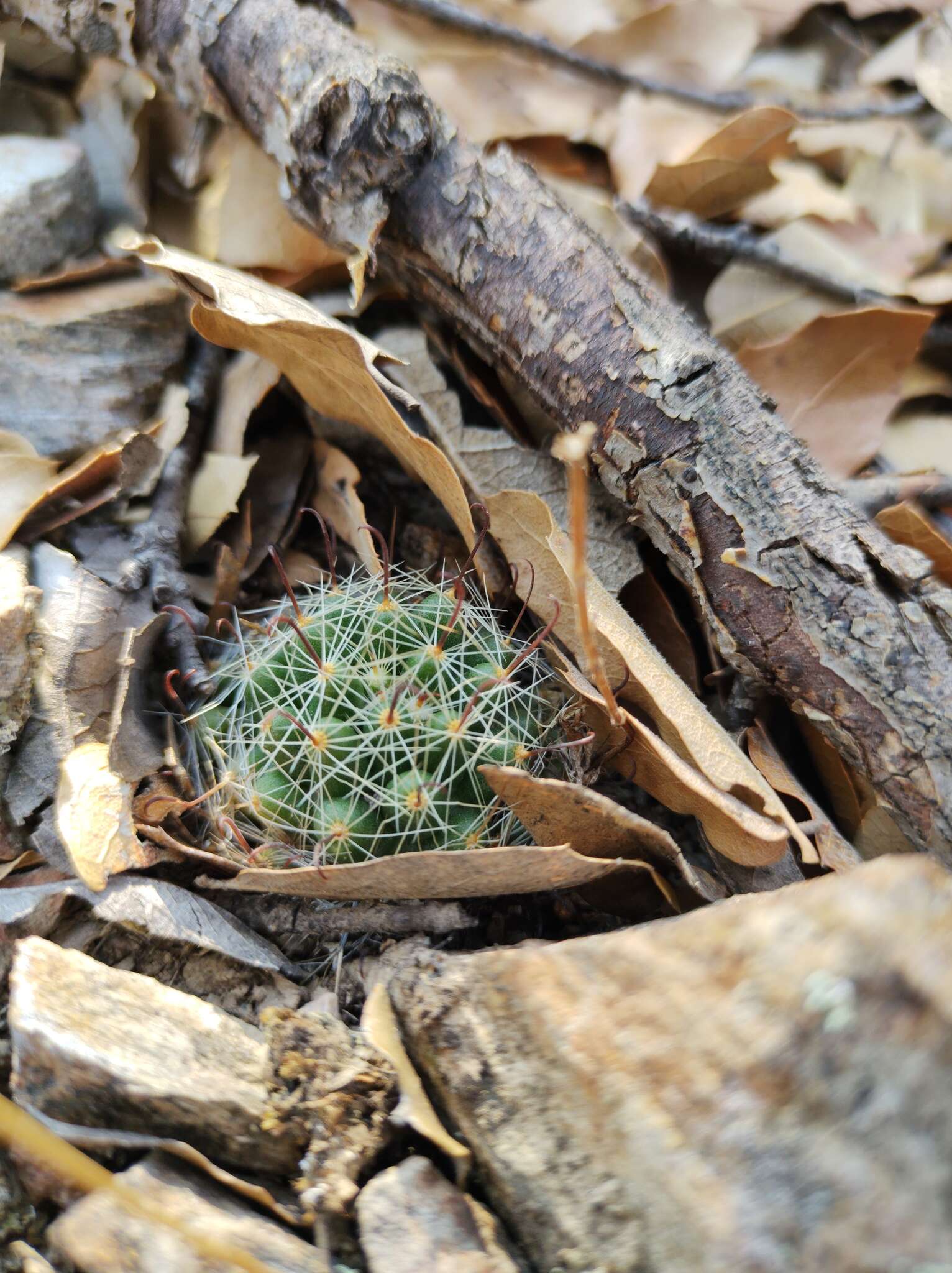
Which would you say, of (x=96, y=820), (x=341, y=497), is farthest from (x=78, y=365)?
(x=96, y=820)

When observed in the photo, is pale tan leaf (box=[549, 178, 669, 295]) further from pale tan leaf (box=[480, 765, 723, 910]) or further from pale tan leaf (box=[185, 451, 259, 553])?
pale tan leaf (box=[480, 765, 723, 910])

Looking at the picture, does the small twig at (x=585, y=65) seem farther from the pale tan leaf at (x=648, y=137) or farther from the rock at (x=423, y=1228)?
the rock at (x=423, y=1228)

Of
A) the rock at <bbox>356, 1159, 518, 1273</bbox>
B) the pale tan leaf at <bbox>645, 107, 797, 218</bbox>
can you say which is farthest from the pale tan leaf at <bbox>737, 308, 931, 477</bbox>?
the rock at <bbox>356, 1159, 518, 1273</bbox>

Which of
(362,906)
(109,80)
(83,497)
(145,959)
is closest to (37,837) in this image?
(145,959)

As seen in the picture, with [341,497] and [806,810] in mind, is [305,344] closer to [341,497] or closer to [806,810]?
[341,497]

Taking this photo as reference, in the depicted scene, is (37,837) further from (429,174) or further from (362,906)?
(429,174)
